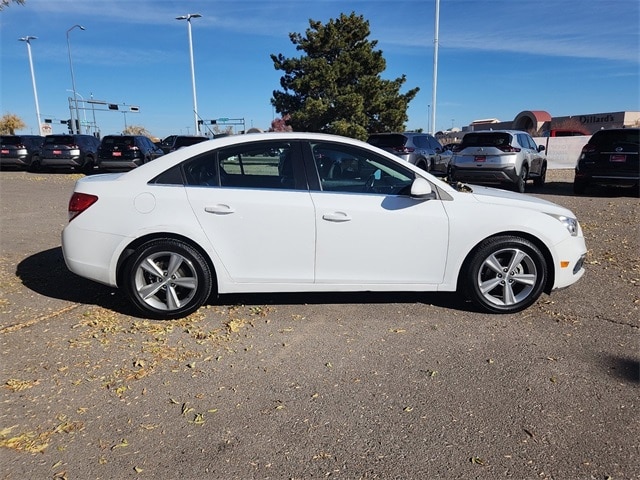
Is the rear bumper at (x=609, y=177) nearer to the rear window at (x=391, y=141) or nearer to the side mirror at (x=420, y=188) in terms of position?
the rear window at (x=391, y=141)

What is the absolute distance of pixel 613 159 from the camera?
37.0ft

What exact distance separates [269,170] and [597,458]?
3.12 m

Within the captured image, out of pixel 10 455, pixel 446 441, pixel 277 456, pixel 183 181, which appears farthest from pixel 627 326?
pixel 10 455

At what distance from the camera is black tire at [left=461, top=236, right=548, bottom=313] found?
165 inches

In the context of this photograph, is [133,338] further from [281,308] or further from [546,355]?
[546,355]

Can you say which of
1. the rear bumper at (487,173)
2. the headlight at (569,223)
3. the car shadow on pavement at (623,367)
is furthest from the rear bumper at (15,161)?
the car shadow on pavement at (623,367)

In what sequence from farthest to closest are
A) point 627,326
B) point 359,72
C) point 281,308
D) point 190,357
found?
point 359,72 < point 281,308 < point 627,326 < point 190,357

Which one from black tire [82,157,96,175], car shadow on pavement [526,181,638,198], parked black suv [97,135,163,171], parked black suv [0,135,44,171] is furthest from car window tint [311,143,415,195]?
parked black suv [0,135,44,171]

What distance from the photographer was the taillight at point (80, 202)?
4.07 metres

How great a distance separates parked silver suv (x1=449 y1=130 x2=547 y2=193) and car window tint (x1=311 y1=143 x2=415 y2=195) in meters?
8.48

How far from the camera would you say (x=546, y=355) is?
3.55m

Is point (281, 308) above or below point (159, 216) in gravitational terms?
Answer: below

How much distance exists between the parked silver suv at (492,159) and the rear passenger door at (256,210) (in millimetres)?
8902

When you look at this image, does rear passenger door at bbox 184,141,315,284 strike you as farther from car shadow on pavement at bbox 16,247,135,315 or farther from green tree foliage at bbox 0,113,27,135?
green tree foliage at bbox 0,113,27,135
